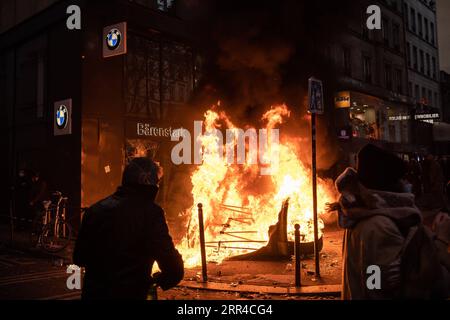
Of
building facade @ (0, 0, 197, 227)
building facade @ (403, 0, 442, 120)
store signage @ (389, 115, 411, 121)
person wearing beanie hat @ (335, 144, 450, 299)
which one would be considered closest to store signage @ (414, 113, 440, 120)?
store signage @ (389, 115, 411, 121)

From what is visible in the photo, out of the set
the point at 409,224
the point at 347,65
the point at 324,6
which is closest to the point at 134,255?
the point at 409,224

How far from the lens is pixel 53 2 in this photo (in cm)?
1364

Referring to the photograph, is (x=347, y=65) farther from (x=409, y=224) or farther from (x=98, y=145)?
(x=409, y=224)

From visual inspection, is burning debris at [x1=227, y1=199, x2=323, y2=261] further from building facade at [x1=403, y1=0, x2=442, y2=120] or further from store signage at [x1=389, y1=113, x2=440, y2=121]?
building facade at [x1=403, y1=0, x2=442, y2=120]

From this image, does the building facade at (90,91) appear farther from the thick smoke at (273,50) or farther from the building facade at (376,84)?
the building facade at (376,84)

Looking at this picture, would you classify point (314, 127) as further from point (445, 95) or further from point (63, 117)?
point (445, 95)

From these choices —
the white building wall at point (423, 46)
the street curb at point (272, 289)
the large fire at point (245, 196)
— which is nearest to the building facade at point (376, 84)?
the white building wall at point (423, 46)

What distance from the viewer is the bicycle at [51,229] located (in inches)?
416

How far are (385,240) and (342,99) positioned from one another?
71.5 ft

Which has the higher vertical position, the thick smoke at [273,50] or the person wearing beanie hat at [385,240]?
the thick smoke at [273,50]

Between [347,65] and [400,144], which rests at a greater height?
[347,65]

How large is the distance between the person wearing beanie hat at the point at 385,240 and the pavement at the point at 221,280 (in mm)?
3860

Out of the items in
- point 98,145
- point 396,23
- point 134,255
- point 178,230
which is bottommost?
point 178,230

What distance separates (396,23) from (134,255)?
33.4m
